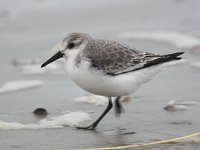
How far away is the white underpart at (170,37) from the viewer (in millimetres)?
9336

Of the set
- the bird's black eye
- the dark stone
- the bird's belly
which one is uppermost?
the bird's black eye

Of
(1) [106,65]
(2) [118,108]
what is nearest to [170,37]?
(2) [118,108]

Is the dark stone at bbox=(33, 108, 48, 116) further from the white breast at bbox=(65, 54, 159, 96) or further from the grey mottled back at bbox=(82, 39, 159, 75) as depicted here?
the grey mottled back at bbox=(82, 39, 159, 75)

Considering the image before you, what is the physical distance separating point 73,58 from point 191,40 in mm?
3770

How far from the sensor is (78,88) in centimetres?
765

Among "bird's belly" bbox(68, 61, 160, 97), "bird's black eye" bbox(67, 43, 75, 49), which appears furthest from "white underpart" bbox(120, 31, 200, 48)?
"bird's black eye" bbox(67, 43, 75, 49)

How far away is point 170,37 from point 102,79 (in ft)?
12.9

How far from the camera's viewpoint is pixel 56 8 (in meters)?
11.0

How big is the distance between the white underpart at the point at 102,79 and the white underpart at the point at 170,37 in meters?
3.29

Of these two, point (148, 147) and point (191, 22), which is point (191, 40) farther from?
point (148, 147)

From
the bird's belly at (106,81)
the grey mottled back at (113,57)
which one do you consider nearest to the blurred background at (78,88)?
the bird's belly at (106,81)

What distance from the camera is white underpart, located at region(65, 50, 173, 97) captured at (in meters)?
5.83

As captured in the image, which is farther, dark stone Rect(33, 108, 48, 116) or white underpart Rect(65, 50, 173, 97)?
dark stone Rect(33, 108, 48, 116)

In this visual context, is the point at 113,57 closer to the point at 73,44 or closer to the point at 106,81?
the point at 106,81
